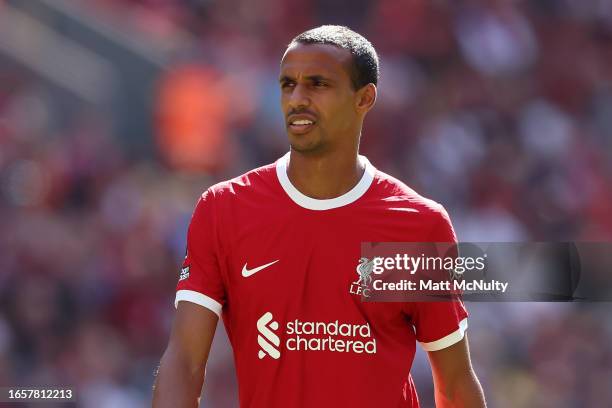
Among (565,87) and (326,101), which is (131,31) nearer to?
(565,87)

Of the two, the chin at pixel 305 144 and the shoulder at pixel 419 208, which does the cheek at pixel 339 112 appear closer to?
the chin at pixel 305 144

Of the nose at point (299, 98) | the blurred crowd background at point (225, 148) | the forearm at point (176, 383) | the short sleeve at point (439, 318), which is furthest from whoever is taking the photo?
the blurred crowd background at point (225, 148)

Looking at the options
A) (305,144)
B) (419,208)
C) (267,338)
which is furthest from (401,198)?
(267,338)

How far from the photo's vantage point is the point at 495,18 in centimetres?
1292

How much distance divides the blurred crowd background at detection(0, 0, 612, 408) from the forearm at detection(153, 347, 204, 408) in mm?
4829

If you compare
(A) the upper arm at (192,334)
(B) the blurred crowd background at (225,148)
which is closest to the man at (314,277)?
(A) the upper arm at (192,334)

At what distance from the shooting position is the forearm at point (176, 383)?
427cm

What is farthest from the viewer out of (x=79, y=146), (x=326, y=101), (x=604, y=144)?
(x=604, y=144)

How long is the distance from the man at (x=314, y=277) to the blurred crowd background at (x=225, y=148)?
4.81 meters

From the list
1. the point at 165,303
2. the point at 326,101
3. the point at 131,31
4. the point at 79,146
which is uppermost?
the point at 131,31

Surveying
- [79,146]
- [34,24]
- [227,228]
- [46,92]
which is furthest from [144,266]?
[227,228]

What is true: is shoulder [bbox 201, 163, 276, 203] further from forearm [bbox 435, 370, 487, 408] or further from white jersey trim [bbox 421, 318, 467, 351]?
forearm [bbox 435, 370, 487, 408]

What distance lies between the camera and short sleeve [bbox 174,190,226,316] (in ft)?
14.5

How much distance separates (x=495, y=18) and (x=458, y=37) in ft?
1.36
